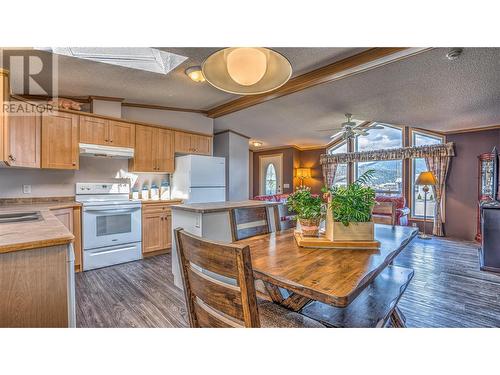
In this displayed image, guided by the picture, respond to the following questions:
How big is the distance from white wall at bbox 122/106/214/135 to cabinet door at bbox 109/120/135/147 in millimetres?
401

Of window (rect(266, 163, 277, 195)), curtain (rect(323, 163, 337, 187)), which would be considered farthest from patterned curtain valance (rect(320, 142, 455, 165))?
window (rect(266, 163, 277, 195))

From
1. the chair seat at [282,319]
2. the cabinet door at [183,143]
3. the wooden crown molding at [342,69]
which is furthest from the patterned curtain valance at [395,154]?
the chair seat at [282,319]

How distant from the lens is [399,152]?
5.62 metres

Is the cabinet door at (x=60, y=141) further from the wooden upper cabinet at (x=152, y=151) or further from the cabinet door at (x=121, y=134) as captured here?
the wooden upper cabinet at (x=152, y=151)

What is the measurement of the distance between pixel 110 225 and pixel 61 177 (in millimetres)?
936

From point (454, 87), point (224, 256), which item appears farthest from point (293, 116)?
point (224, 256)

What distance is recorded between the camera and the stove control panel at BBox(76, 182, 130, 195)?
11.2 feet

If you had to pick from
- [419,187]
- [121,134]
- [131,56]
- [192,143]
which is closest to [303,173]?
[419,187]

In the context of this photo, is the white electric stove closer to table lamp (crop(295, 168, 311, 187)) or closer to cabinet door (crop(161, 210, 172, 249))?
cabinet door (crop(161, 210, 172, 249))

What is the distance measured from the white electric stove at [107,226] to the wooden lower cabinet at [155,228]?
0.29 ft

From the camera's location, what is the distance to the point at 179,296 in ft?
7.84
